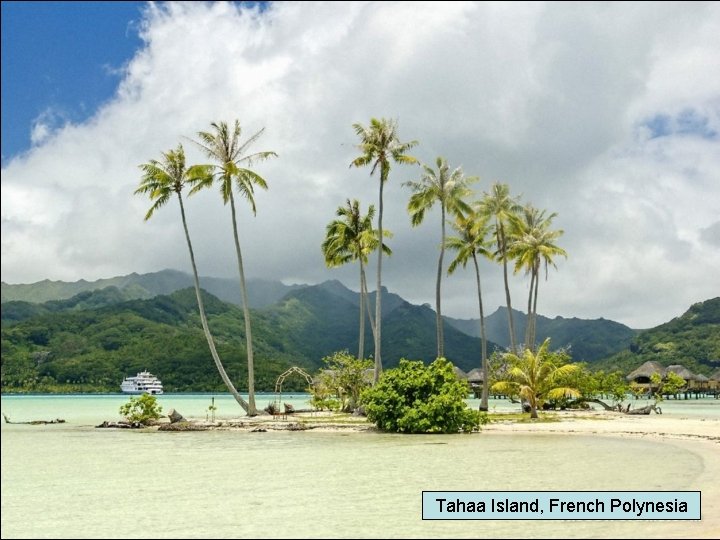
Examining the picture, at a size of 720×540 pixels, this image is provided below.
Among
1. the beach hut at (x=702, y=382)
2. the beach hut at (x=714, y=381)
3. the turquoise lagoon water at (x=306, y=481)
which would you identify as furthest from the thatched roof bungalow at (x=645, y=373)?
the turquoise lagoon water at (x=306, y=481)

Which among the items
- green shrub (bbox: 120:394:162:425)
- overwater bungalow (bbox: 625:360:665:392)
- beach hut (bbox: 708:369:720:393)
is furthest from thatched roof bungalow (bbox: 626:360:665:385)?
green shrub (bbox: 120:394:162:425)

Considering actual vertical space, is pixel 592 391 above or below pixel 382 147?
below

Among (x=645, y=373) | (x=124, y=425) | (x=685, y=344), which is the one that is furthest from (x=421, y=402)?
(x=685, y=344)

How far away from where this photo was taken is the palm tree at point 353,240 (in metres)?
48.6

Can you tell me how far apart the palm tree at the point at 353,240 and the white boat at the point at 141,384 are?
7547 centimetres

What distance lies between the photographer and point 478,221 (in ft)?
157

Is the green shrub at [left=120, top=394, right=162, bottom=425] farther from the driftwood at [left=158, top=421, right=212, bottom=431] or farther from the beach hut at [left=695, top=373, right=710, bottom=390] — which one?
the beach hut at [left=695, top=373, right=710, bottom=390]

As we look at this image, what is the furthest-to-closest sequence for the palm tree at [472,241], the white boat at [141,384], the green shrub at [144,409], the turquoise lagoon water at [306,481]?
the white boat at [141,384], the palm tree at [472,241], the green shrub at [144,409], the turquoise lagoon water at [306,481]

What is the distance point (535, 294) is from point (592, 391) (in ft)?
27.8

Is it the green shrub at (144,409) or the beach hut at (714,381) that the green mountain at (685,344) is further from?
the green shrub at (144,409)

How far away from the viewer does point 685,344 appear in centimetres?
11950

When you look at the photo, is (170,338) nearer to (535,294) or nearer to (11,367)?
(11,367)

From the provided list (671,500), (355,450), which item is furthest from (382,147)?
(671,500)

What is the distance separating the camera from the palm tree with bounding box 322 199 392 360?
4856 centimetres
